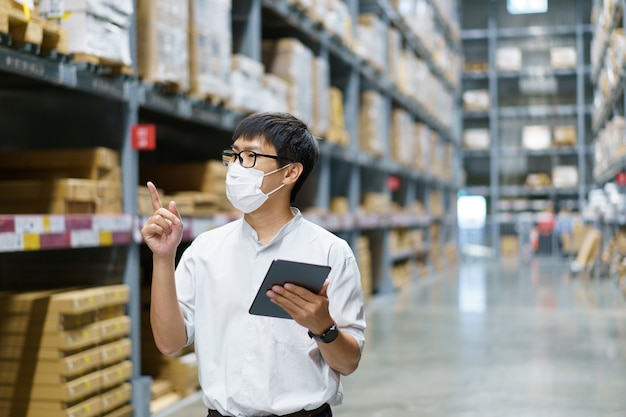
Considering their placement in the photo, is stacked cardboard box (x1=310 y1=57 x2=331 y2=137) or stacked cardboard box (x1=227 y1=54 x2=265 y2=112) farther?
stacked cardboard box (x1=310 y1=57 x2=331 y2=137)

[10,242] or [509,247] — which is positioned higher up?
[10,242]

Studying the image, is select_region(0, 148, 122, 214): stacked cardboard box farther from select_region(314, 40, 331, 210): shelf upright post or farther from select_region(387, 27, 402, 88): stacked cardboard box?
select_region(387, 27, 402, 88): stacked cardboard box

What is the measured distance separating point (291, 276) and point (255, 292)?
10.8 inches

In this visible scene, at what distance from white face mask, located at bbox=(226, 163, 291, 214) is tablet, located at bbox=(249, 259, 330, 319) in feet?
1.06

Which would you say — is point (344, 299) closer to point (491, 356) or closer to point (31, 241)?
point (31, 241)

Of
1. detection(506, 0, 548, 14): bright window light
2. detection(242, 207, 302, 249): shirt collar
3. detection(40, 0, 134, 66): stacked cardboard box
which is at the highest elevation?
detection(506, 0, 548, 14): bright window light

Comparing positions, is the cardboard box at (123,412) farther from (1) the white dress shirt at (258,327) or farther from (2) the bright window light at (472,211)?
(2) the bright window light at (472,211)

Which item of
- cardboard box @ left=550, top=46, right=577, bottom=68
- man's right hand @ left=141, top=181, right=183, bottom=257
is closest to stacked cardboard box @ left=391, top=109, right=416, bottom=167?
cardboard box @ left=550, top=46, right=577, bottom=68

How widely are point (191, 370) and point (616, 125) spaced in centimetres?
894

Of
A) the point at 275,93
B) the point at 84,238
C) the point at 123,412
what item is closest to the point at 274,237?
the point at 84,238

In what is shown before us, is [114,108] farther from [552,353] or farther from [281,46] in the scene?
[552,353]

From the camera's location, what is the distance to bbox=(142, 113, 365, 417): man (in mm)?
2162

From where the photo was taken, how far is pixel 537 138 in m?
22.3

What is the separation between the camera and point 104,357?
13.7 ft
